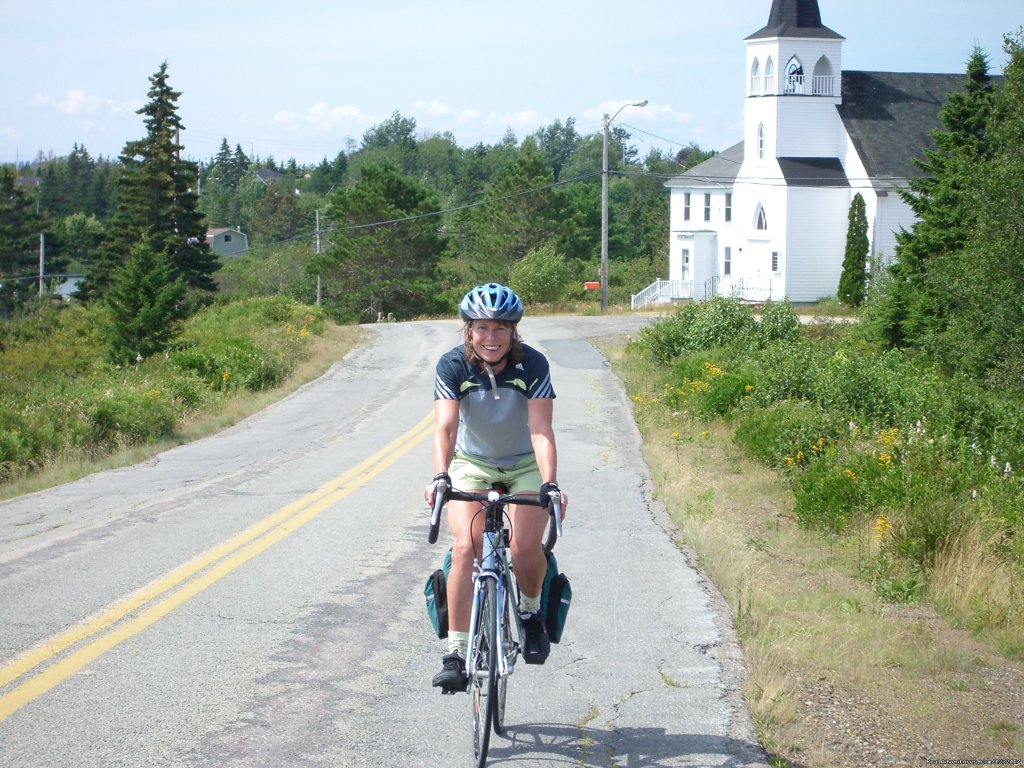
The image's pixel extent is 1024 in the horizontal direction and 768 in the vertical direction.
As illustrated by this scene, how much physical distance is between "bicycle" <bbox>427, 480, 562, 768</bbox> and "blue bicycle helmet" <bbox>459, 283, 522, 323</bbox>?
791mm

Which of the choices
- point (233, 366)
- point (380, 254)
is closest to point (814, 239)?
point (380, 254)

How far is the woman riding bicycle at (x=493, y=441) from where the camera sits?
5180 mm

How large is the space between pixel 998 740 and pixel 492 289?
327cm

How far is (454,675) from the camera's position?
511cm

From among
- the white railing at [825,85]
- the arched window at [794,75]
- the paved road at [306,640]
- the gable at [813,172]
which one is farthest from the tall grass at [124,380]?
the white railing at [825,85]

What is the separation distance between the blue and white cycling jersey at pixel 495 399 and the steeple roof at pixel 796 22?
5522 centimetres

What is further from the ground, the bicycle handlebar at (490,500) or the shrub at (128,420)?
the bicycle handlebar at (490,500)

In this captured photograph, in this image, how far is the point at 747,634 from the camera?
6.84 metres

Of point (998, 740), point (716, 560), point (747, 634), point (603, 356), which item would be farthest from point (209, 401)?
point (998, 740)

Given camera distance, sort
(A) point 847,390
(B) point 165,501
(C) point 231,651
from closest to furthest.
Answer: (C) point 231,651 < (B) point 165,501 < (A) point 847,390

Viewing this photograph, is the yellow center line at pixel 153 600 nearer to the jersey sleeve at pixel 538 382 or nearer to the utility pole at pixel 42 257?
the jersey sleeve at pixel 538 382

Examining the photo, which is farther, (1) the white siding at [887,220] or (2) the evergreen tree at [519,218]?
(2) the evergreen tree at [519,218]

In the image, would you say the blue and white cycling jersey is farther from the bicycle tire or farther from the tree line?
the tree line

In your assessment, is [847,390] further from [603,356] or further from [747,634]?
[603,356]
